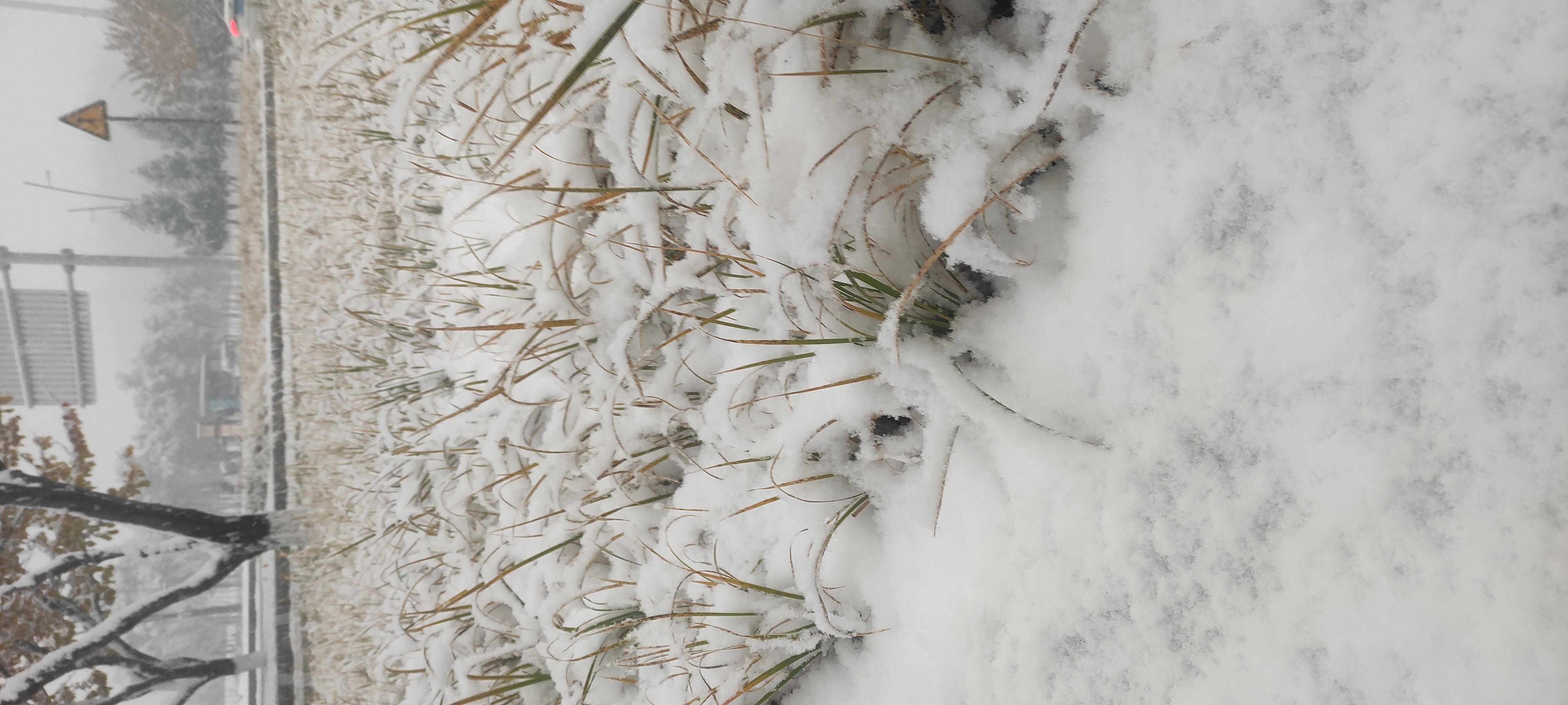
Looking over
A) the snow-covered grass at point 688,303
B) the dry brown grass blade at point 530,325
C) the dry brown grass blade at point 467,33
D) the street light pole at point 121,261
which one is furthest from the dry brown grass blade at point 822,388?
the street light pole at point 121,261

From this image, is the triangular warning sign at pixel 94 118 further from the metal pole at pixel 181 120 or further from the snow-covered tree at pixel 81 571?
the snow-covered tree at pixel 81 571

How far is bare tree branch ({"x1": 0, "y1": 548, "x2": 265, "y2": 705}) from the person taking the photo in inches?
80.1

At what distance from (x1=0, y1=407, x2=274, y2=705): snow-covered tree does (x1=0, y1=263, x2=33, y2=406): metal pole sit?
328 millimetres

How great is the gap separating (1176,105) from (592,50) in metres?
0.44

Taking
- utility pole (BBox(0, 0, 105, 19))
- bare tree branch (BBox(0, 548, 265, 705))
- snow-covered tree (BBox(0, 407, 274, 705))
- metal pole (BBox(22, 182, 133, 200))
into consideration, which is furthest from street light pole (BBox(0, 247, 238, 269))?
bare tree branch (BBox(0, 548, 265, 705))

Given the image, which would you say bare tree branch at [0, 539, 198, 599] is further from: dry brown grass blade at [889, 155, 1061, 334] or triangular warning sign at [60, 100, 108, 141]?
triangular warning sign at [60, 100, 108, 141]

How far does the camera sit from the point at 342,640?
2777 millimetres

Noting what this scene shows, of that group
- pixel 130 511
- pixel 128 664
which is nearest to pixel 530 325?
pixel 130 511

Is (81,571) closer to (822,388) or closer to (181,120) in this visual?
(181,120)

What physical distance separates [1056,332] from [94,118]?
21.2 feet

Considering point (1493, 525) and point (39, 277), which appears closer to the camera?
point (1493, 525)

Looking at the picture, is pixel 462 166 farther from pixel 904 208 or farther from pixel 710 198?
pixel 904 208

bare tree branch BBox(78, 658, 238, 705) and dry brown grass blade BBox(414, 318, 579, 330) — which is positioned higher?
dry brown grass blade BBox(414, 318, 579, 330)

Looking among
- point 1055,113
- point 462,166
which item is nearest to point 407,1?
point 462,166
